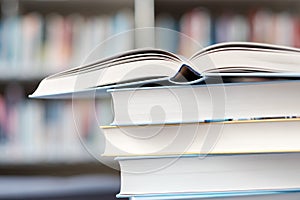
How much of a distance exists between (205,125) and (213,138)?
11 millimetres

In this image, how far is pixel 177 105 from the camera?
31 cm

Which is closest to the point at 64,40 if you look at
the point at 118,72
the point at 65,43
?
the point at 65,43

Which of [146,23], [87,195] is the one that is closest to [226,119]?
[87,195]

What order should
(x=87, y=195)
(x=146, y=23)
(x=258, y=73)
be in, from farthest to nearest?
(x=146, y=23)
(x=87, y=195)
(x=258, y=73)

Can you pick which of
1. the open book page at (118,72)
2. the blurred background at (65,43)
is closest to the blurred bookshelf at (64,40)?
the blurred background at (65,43)

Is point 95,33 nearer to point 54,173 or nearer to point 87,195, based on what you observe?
point 54,173

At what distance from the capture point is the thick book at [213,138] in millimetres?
300

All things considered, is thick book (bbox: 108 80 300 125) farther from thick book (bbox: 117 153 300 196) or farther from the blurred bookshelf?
the blurred bookshelf

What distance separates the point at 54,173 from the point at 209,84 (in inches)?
63.5

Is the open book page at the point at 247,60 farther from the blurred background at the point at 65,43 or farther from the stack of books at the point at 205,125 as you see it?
the blurred background at the point at 65,43

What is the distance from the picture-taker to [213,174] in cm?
31

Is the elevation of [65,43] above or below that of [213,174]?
above

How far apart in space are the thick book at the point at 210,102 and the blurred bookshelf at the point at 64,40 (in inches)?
51.1

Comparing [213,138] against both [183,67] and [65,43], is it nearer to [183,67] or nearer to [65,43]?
[183,67]
